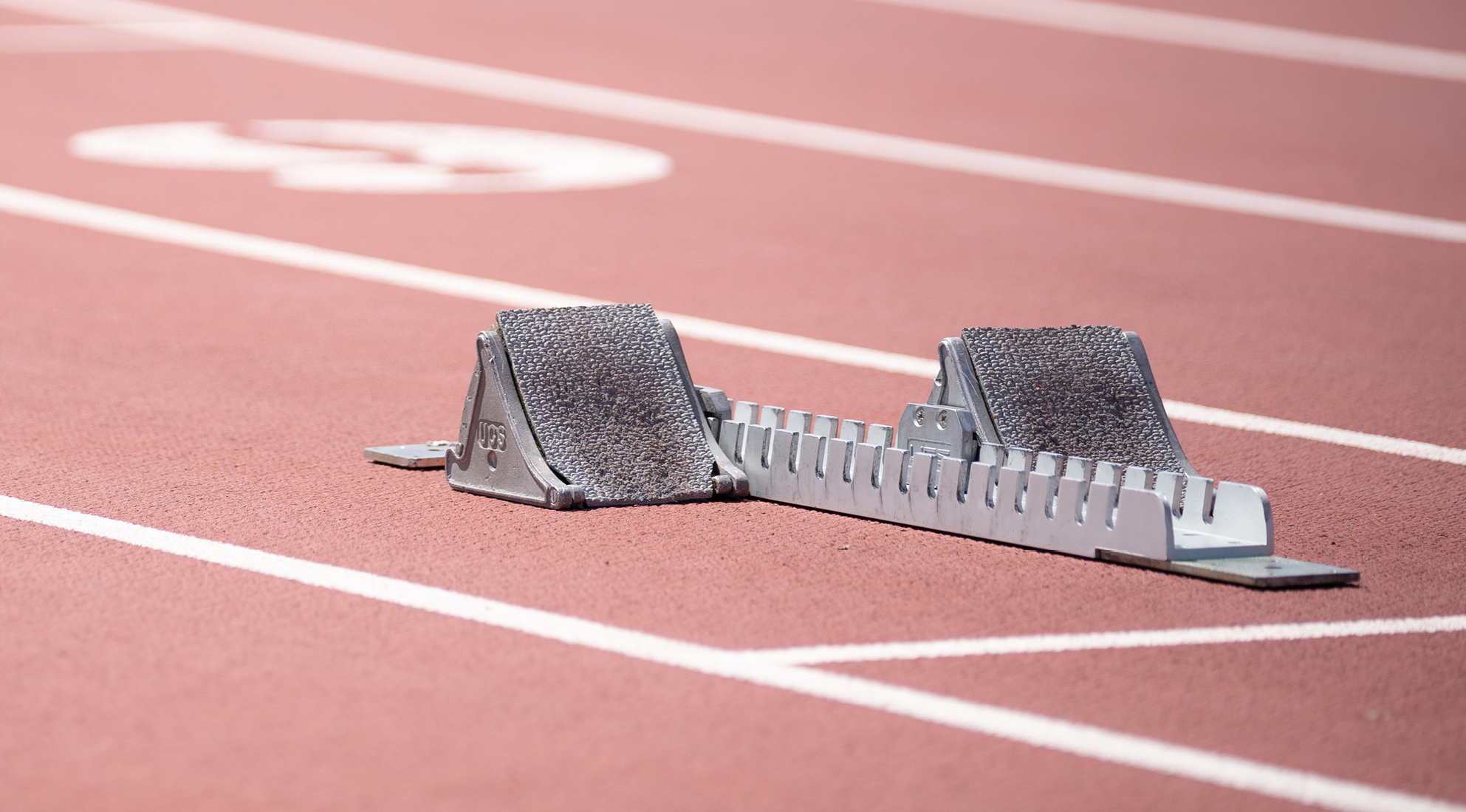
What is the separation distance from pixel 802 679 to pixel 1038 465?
46.9 inches

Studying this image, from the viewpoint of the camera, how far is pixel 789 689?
3463mm

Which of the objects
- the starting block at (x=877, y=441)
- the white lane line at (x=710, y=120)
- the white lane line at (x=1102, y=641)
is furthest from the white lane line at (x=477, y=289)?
the white lane line at (x=710, y=120)

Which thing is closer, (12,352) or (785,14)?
(12,352)

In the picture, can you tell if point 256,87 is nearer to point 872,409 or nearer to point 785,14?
point 785,14

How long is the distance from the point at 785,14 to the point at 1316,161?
23.5 feet

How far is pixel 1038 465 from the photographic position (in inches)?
176

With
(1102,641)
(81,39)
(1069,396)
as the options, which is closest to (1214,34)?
(81,39)

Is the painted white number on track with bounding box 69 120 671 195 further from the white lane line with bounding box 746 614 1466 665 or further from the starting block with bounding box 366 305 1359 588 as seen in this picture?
the white lane line with bounding box 746 614 1466 665

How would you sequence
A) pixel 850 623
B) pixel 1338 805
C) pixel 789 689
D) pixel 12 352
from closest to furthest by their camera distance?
pixel 1338 805, pixel 789 689, pixel 850 623, pixel 12 352

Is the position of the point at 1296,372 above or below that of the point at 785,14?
below

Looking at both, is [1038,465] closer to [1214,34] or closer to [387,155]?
[387,155]

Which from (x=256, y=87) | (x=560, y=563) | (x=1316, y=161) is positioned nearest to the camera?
(x=560, y=563)

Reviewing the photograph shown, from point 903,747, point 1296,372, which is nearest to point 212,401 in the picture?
point 903,747

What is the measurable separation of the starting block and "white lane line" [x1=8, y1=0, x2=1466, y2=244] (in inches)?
225
